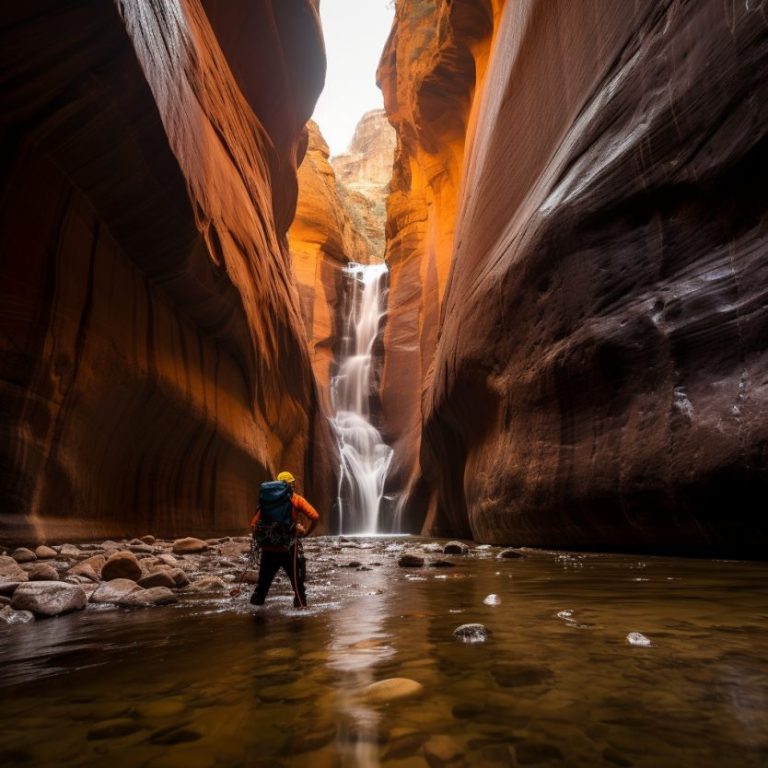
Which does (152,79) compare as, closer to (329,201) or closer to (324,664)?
(324,664)

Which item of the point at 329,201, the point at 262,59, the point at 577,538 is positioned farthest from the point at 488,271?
the point at 329,201

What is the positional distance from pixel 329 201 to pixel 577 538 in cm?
3460

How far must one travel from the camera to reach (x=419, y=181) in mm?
30312

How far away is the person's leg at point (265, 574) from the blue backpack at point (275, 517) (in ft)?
0.30

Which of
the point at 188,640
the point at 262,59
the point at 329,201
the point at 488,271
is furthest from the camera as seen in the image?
the point at 329,201

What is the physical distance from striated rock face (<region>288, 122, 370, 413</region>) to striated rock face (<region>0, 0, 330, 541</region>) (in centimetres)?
A: 1936

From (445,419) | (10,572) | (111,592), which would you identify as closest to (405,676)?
(111,592)

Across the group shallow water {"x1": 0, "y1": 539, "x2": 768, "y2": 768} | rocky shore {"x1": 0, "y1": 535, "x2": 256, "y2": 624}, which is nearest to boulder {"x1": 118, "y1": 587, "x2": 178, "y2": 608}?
rocky shore {"x1": 0, "y1": 535, "x2": 256, "y2": 624}

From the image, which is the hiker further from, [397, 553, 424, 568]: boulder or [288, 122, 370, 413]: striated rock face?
[288, 122, 370, 413]: striated rock face

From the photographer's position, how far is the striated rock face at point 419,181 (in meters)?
19.0

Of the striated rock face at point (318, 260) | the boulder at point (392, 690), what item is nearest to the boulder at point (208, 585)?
the boulder at point (392, 690)

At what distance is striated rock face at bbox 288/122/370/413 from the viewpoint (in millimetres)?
32375

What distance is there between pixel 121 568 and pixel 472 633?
3.42 meters

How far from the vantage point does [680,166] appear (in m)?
5.33
